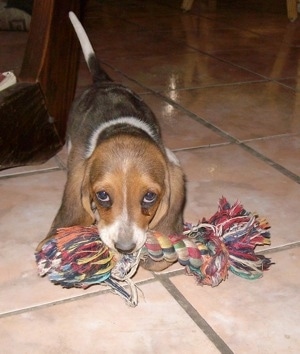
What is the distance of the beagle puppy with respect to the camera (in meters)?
1.88

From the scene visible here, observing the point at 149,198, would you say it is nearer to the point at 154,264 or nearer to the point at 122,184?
the point at 122,184

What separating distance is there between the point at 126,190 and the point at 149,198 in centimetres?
9

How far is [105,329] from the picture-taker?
171 cm

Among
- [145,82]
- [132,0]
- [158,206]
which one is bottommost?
[132,0]

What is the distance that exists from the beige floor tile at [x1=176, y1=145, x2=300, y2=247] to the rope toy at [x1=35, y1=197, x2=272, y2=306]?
233 mm

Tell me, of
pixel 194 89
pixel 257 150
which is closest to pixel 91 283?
pixel 257 150

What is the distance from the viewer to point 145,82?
4.12m

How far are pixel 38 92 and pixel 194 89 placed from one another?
1466mm

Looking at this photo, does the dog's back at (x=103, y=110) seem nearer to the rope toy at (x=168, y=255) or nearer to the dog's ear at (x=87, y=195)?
the dog's ear at (x=87, y=195)

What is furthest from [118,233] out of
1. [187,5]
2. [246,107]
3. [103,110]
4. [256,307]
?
[187,5]

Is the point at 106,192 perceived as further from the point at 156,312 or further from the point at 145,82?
the point at 145,82

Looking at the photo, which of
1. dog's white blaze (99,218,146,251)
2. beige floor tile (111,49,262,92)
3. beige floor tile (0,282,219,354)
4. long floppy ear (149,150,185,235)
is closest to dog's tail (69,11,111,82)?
beige floor tile (111,49,262,92)

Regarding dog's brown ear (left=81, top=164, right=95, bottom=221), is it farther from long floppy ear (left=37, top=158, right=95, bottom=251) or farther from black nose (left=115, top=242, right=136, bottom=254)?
black nose (left=115, top=242, right=136, bottom=254)

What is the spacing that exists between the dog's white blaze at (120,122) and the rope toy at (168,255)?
48cm
